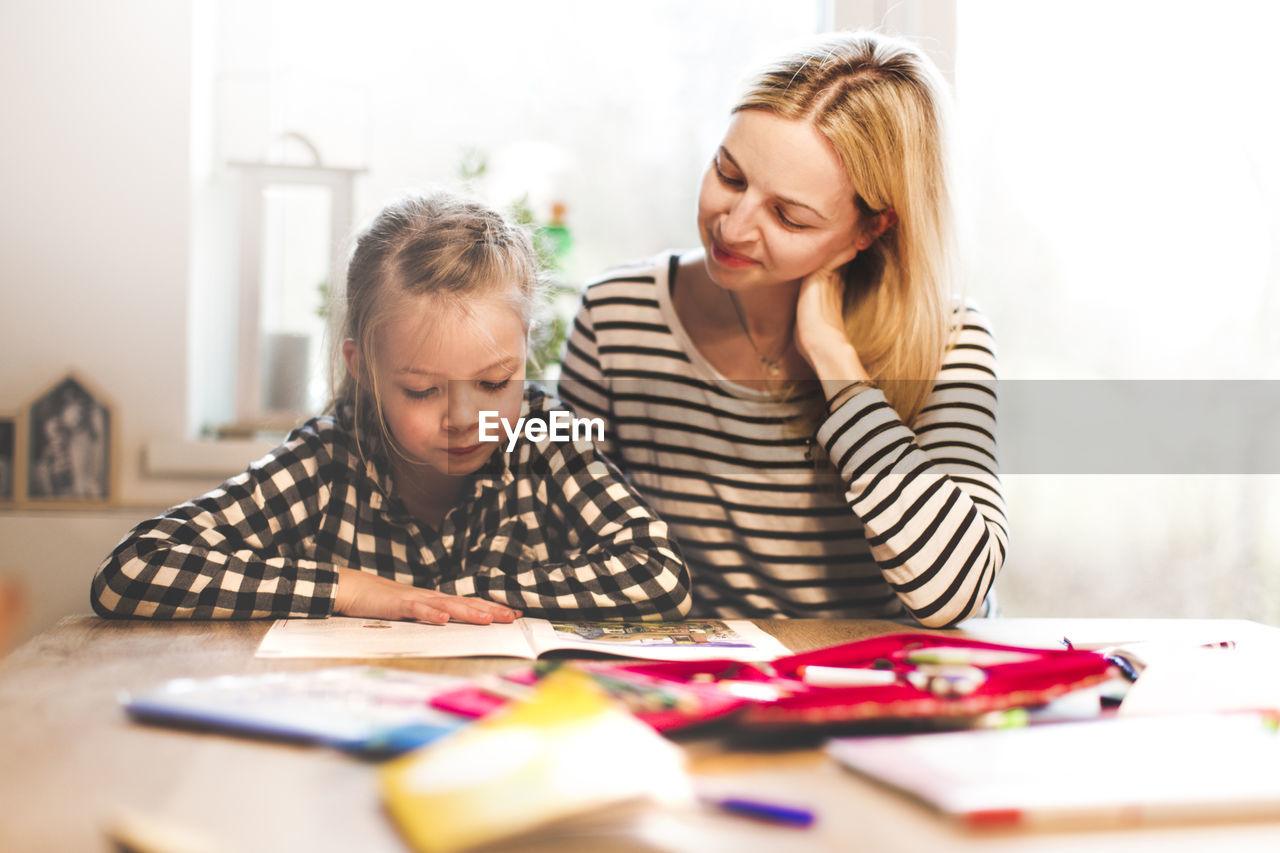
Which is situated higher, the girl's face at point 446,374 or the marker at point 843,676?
the girl's face at point 446,374

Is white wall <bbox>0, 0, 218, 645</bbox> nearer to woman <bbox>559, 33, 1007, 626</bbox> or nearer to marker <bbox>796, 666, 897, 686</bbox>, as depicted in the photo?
woman <bbox>559, 33, 1007, 626</bbox>

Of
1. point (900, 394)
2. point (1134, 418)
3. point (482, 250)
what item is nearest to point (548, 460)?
point (482, 250)

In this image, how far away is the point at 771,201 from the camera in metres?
1.09

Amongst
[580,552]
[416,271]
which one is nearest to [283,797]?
[580,552]

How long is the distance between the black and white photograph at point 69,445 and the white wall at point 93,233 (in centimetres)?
3

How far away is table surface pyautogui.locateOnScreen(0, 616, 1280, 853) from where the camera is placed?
1.42 feet

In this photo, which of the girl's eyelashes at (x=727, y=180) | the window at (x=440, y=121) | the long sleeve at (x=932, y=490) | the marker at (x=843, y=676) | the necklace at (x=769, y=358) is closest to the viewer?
the marker at (x=843, y=676)

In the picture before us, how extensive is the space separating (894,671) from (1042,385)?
1369 mm

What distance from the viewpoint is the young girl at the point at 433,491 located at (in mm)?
926

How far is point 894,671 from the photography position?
72cm

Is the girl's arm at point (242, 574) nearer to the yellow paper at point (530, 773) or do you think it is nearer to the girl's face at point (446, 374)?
the girl's face at point (446, 374)

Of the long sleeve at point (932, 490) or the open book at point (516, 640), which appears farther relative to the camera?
the long sleeve at point (932, 490)

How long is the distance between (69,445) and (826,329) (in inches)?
50.6

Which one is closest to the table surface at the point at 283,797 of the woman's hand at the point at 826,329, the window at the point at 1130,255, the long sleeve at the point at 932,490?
the long sleeve at the point at 932,490
